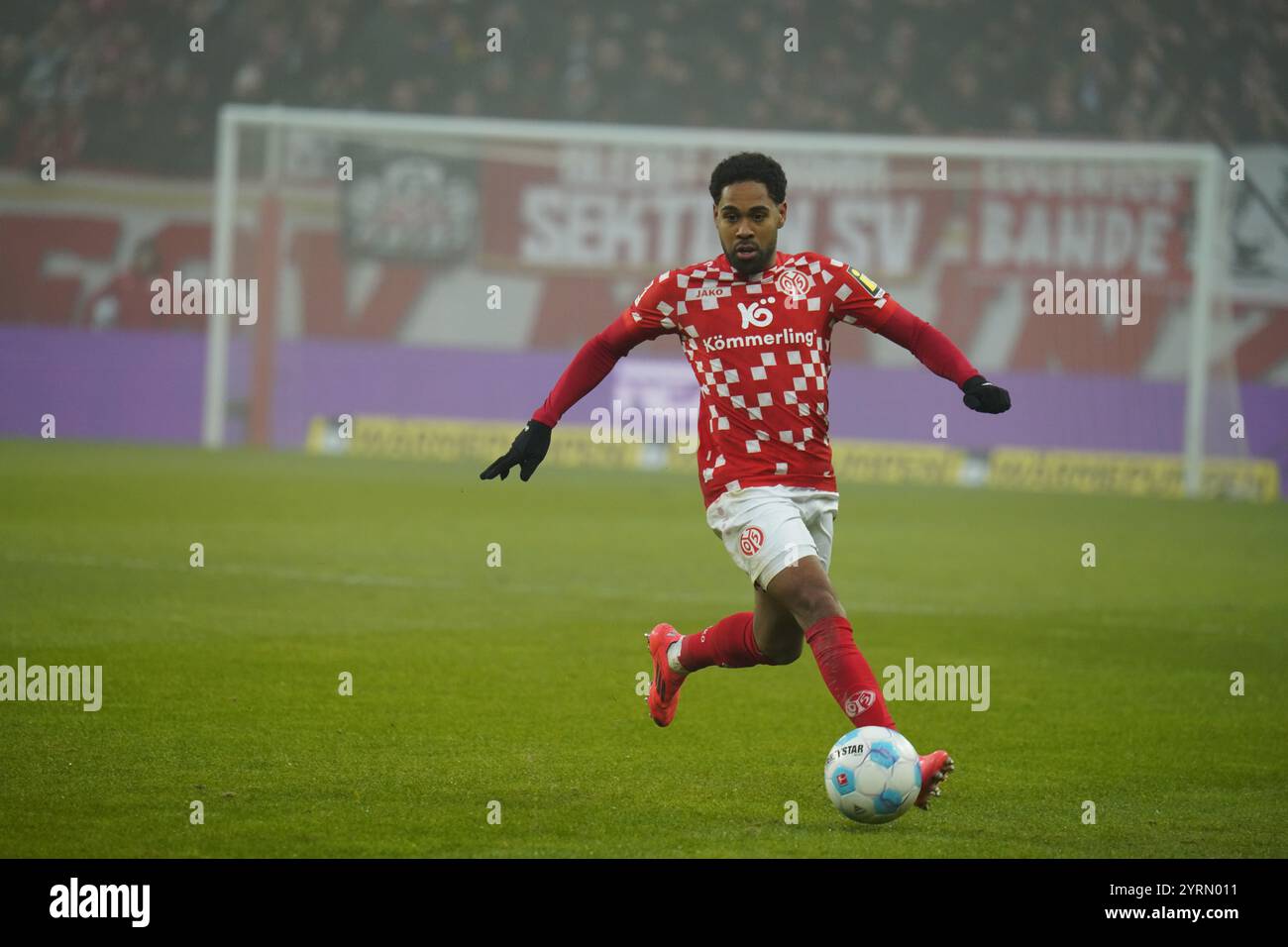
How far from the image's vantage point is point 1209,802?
595 centimetres

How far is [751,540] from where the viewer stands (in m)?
5.84

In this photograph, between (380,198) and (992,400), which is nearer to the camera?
(992,400)

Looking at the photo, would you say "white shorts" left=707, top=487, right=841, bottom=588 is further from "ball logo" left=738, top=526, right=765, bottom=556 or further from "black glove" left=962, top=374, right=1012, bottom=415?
"black glove" left=962, top=374, right=1012, bottom=415

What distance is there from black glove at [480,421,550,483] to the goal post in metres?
17.6

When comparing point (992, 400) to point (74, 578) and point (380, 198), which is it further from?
point (380, 198)

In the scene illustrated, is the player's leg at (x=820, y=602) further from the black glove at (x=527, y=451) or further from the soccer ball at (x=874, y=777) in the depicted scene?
the black glove at (x=527, y=451)

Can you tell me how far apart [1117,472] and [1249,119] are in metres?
5.41

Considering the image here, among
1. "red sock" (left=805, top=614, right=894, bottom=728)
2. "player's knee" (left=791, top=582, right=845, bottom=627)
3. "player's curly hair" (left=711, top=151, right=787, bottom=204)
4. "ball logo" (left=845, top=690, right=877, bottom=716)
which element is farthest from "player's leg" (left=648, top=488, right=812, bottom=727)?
"player's curly hair" (left=711, top=151, right=787, bottom=204)

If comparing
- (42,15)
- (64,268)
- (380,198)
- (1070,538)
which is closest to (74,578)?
(1070,538)

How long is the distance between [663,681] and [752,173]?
2042 mm

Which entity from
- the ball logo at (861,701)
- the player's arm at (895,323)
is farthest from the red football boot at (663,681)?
the player's arm at (895,323)

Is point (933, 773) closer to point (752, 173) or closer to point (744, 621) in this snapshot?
point (744, 621)

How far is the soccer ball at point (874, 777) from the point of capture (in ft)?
17.2
